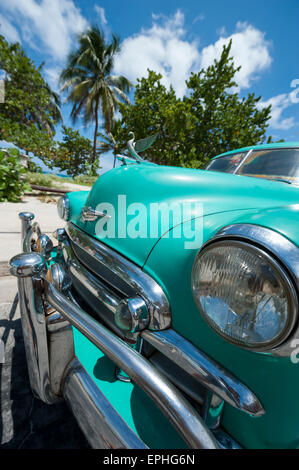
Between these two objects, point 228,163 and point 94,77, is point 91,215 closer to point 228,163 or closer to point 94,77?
point 228,163

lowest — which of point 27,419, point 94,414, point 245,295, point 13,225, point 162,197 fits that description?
point 27,419

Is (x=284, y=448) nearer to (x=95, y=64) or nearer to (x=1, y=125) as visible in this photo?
(x=1, y=125)

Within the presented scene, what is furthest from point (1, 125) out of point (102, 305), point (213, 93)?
point (102, 305)

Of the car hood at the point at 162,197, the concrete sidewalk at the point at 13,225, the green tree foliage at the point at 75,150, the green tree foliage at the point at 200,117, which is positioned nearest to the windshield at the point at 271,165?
the car hood at the point at 162,197

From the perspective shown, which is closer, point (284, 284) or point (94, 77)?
point (284, 284)

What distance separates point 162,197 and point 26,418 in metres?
1.32

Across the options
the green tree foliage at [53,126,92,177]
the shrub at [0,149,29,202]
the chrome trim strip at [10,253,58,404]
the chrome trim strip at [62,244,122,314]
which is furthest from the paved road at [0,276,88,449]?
the green tree foliage at [53,126,92,177]

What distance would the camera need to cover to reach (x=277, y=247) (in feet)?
1.70

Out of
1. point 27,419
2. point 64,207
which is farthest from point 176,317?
point 64,207

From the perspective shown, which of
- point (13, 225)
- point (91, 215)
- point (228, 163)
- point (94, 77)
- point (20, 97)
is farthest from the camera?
point (94, 77)

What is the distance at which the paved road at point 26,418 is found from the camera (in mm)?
1013

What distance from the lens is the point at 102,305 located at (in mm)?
1110

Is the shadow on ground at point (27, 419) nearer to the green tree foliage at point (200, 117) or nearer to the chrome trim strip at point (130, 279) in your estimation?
the chrome trim strip at point (130, 279)
